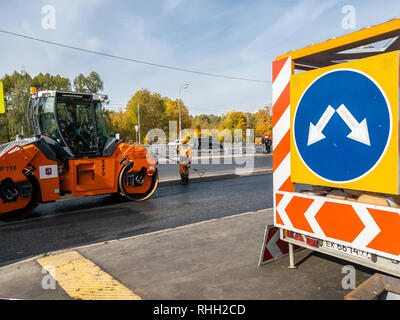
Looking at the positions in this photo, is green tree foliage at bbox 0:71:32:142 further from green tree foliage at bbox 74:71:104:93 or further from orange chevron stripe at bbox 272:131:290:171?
orange chevron stripe at bbox 272:131:290:171

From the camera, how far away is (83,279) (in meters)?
3.42

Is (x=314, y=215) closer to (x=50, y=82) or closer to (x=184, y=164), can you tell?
(x=184, y=164)

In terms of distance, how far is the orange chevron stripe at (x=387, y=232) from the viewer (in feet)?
7.86

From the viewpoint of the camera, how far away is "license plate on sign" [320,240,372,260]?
2.68 m

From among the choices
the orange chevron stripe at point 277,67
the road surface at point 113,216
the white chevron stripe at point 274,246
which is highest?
the orange chevron stripe at point 277,67

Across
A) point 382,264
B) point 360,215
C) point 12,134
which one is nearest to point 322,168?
point 360,215

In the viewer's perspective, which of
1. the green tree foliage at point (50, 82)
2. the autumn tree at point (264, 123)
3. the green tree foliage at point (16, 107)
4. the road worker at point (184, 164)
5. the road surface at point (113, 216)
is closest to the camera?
the road surface at point (113, 216)

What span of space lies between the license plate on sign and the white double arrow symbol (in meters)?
0.93

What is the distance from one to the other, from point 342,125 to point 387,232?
93cm

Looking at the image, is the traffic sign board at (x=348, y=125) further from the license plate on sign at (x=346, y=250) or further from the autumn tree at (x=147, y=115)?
the autumn tree at (x=147, y=115)

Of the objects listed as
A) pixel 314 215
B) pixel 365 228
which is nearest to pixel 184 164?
pixel 314 215

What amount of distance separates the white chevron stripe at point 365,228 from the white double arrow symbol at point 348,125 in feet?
1.78

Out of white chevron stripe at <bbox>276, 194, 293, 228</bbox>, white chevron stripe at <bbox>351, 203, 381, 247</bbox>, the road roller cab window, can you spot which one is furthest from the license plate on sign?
the road roller cab window

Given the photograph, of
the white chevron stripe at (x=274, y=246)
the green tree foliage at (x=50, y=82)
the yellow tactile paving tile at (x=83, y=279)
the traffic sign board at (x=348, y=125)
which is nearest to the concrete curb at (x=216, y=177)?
the yellow tactile paving tile at (x=83, y=279)
